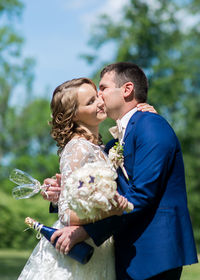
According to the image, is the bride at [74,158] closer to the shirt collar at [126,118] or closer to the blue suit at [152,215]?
the blue suit at [152,215]

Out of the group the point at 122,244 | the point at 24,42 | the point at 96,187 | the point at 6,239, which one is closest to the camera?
the point at 96,187

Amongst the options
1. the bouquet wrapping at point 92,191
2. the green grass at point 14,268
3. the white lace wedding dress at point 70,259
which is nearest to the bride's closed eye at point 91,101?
the white lace wedding dress at point 70,259

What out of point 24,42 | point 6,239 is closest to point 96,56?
point 24,42

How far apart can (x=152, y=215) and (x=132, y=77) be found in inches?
47.3

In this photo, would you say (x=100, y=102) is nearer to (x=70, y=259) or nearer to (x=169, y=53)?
(x=70, y=259)

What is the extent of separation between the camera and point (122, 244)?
340 cm

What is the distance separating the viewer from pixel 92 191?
2.86 meters

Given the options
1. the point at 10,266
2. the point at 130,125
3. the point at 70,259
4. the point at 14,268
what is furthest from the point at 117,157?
the point at 10,266

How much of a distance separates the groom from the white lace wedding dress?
10 centimetres

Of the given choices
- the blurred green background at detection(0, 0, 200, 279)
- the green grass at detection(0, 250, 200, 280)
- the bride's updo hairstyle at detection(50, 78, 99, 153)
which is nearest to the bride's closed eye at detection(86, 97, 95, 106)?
the bride's updo hairstyle at detection(50, 78, 99, 153)

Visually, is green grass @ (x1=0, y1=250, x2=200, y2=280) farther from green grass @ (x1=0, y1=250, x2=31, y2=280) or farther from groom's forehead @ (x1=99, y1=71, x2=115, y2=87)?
groom's forehead @ (x1=99, y1=71, x2=115, y2=87)

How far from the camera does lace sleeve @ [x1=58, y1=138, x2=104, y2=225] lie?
3445mm

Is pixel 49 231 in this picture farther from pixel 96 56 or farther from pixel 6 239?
pixel 96 56

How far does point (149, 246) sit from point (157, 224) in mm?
164
